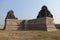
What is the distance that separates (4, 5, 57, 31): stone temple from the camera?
111ft

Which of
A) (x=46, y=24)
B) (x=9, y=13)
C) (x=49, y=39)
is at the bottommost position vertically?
(x=49, y=39)

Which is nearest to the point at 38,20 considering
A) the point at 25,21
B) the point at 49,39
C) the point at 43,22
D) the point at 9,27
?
the point at 43,22

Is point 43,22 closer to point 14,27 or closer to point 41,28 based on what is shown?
point 41,28

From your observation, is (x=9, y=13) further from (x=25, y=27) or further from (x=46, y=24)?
(x=46, y=24)

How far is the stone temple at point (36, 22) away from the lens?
34.0 m

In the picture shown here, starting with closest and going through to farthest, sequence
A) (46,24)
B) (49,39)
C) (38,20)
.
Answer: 1. (49,39)
2. (46,24)
3. (38,20)

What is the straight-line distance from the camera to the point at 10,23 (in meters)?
38.5

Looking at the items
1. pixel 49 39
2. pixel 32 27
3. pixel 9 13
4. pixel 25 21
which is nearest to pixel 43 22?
pixel 32 27

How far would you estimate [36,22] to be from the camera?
37125 mm

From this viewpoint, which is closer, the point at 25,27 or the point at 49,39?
the point at 49,39

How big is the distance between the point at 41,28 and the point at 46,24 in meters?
2.31

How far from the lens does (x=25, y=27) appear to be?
4134cm

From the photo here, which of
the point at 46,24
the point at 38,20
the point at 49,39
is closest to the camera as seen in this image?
the point at 49,39

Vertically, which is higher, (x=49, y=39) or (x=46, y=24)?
(x=46, y=24)
